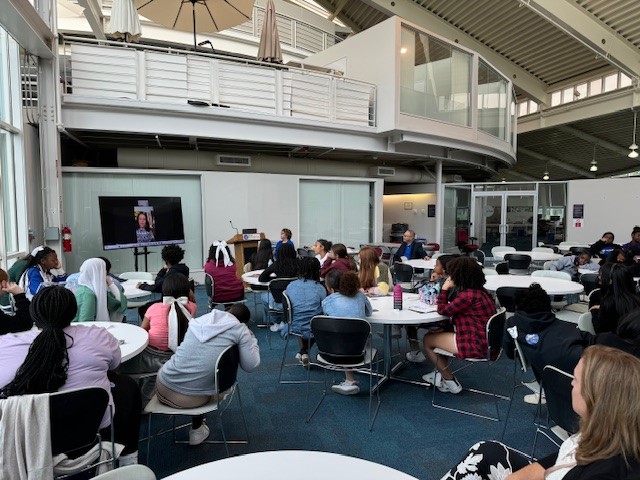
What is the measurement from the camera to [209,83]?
766cm

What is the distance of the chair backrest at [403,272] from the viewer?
6.20 meters

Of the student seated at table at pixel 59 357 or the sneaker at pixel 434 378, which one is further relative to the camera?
the sneaker at pixel 434 378

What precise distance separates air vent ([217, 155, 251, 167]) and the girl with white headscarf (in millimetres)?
6256

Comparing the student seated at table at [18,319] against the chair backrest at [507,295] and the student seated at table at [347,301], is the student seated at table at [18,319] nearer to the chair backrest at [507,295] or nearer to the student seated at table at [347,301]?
the student seated at table at [347,301]

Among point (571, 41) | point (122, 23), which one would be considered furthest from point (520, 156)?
point (122, 23)

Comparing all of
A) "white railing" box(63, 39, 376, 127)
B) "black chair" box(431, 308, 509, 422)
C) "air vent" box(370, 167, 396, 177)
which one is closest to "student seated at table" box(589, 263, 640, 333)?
"black chair" box(431, 308, 509, 422)

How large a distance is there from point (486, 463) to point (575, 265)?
5271 mm

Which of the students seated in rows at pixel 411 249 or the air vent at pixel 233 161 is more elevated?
the air vent at pixel 233 161

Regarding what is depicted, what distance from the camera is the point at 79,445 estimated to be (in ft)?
5.97

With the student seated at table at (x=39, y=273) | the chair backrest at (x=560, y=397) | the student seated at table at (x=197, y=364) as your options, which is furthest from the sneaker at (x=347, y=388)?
the student seated at table at (x=39, y=273)

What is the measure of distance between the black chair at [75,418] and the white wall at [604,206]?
505 inches

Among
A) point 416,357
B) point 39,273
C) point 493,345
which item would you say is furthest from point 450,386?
point 39,273

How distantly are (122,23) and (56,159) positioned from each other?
8.75 feet

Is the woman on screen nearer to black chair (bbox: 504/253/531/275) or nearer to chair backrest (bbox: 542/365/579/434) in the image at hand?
black chair (bbox: 504/253/531/275)
